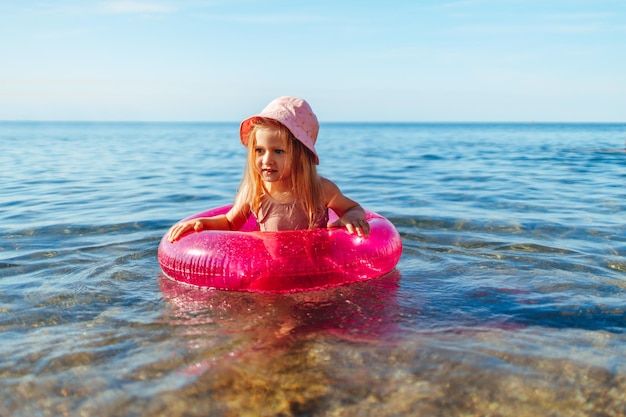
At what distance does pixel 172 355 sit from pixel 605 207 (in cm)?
613

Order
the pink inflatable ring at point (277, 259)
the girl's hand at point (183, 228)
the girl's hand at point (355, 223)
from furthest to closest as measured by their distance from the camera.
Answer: the girl's hand at point (183, 228) → the girl's hand at point (355, 223) → the pink inflatable ring at point (277, 259)

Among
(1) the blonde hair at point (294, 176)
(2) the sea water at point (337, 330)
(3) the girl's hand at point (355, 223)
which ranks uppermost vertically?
(1) the blonde hair at point (294, 176)

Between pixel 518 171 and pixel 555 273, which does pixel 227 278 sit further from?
pixel 518 171

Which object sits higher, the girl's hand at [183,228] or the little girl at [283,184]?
the little girl at [283,184]

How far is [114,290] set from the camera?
3.97 meters

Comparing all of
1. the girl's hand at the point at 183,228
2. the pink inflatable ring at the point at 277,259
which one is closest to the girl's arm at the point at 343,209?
the pink inflatable ring at the point at 277,259

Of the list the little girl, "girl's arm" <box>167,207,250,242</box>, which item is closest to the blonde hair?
the little girl

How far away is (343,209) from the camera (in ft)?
14.2

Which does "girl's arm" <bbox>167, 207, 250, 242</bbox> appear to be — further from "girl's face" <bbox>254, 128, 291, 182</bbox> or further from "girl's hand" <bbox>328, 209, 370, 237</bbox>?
"girl's hand" <bbox>328, 209, 370, 237</bbox>

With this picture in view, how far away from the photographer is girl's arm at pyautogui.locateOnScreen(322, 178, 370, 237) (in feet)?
13.3

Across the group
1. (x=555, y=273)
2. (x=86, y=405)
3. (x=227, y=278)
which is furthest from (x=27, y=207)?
(x=555, y=273)

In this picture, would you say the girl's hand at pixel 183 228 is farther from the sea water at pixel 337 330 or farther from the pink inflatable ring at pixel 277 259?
the sea water at pixel 337 330

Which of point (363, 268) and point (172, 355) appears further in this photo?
point (363, 268)

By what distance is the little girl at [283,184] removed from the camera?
157 inches
